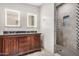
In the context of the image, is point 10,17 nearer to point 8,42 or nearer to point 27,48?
point 8,42

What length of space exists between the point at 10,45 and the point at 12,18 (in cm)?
49

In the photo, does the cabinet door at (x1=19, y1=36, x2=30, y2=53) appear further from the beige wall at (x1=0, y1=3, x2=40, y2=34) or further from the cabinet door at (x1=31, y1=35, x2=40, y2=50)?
the beige wall at (x1=0, y1=3, x2=40, y2=34)

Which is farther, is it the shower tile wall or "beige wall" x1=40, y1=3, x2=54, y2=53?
"beige wall" x1=40, y1=3, x2=54, y2=53

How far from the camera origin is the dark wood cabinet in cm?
165

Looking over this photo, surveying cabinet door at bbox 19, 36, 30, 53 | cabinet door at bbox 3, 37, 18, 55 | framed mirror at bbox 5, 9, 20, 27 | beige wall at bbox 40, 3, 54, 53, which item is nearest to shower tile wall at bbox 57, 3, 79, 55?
beige wall at bbox 40, 3, 54, 53

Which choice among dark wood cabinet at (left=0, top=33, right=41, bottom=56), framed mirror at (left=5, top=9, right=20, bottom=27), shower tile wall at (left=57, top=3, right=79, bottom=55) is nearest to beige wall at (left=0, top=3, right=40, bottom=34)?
framed mirror at (left=5, top=9, right=20, bottom=27)

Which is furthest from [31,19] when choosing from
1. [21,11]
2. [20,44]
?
[20,44]

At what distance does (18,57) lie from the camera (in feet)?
5.02

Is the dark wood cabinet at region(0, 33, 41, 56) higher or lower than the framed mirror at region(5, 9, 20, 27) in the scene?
lower

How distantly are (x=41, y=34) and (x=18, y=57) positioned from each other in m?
0.52

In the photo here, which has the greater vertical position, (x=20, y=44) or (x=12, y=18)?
(x=12, y=18)

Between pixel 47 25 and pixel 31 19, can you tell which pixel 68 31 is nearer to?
pixel 47 25

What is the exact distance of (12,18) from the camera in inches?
63.1

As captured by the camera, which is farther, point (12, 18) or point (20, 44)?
point (20, 44)
